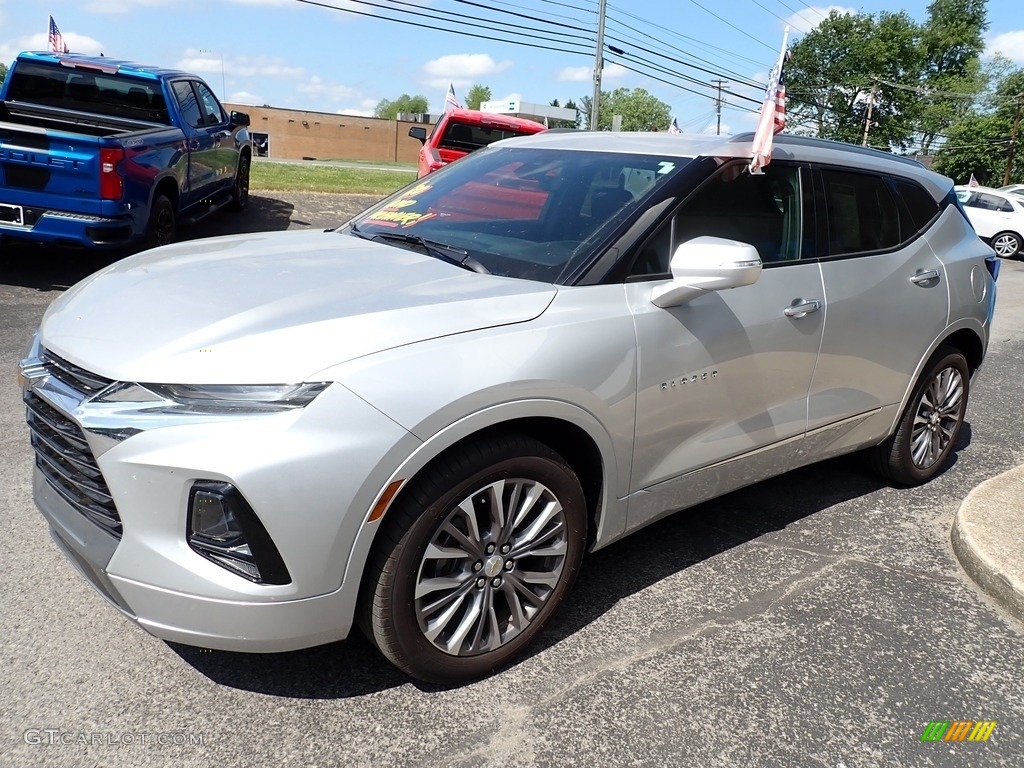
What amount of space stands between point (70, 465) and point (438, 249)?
151 centimetres

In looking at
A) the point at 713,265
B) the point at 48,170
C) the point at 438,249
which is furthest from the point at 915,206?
the point at 48,170

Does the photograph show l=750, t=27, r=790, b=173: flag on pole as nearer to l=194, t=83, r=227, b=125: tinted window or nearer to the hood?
the hood

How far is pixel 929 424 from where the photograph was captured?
4609 mm

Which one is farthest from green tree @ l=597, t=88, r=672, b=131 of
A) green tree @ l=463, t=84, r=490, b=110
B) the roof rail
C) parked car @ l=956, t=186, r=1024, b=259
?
the roof rail

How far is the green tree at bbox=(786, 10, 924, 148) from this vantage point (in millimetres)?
73250

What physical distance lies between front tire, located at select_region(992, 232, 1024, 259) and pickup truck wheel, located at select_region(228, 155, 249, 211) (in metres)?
18.7

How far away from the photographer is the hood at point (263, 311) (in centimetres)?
229

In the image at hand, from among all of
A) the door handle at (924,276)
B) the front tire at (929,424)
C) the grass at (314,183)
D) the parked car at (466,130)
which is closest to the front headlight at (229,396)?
the door handle at (924,276)

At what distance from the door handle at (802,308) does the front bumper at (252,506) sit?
1.86m

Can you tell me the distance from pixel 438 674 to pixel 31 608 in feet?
4.88

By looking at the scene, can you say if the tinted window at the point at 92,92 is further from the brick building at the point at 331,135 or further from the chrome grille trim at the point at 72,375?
the brick building at the point at 331,135

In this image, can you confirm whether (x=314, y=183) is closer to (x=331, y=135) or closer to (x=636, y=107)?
(x=331, y=135)

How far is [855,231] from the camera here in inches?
154

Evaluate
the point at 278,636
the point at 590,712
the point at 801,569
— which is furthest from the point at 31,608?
the point at 801,569
